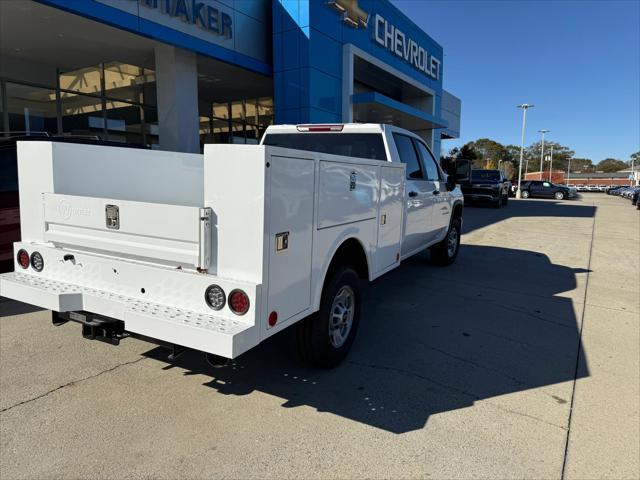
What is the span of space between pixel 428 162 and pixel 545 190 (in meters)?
35.9

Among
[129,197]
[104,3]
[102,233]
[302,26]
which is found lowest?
[102,233]

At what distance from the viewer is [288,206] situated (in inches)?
108

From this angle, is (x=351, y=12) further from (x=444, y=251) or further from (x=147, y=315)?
(x=147, y=315)

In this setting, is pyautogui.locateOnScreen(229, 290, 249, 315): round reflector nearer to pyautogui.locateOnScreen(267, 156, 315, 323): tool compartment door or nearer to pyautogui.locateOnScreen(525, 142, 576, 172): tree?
pyautogui.locateOnScreen(267, 156, 315, 323): tool compartment door

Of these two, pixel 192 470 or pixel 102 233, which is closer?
pixel 192 470

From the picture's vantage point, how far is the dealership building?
10.4m

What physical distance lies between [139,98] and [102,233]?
12657 mm

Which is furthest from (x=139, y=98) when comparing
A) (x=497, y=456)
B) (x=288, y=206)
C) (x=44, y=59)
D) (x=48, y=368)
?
(x=497, y=456)

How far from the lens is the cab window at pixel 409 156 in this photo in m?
5.42

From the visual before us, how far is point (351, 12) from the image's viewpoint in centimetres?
1540

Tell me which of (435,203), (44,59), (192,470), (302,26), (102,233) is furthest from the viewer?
A: (302,26)

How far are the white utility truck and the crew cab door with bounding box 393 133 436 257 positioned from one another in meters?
1.01

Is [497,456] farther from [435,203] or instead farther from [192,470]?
[435,203]

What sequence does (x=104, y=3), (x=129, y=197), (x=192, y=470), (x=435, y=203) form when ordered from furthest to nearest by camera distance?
(x=104, y=3) < (x=435, y=203) < (x=129, y=197) < (x=192, y=470)
